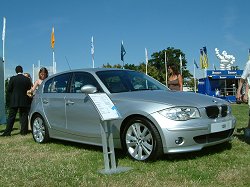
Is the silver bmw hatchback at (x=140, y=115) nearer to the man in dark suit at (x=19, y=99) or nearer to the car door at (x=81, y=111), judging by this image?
the car door at (x=81, y=111)

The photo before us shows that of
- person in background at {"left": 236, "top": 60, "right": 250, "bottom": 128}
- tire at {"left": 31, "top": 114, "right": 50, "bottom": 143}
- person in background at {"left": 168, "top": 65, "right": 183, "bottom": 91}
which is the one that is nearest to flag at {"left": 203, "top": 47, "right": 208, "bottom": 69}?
person in background at {"left": 168, "top": 65, "right": 183, "bottom": 91}

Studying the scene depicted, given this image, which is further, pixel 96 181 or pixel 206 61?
pixel 206 61

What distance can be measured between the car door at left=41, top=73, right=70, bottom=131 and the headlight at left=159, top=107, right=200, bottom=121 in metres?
2.43

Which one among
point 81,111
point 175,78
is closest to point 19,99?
point 81,111

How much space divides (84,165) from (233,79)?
1370 inches

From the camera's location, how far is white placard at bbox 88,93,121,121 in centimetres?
502

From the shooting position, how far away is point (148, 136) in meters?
5.56

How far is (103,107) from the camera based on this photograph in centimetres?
510

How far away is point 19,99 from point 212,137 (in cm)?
580

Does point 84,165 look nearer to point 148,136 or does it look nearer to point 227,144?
point 148,136

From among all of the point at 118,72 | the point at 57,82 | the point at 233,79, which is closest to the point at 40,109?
the point at 57,82

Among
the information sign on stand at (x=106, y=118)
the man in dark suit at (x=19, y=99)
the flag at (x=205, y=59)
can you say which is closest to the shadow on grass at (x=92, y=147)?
the information sign on stand at (x=106, y=118)

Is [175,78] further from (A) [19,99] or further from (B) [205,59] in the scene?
(B) [205,59]

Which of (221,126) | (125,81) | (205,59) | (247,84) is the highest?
(205,59)
